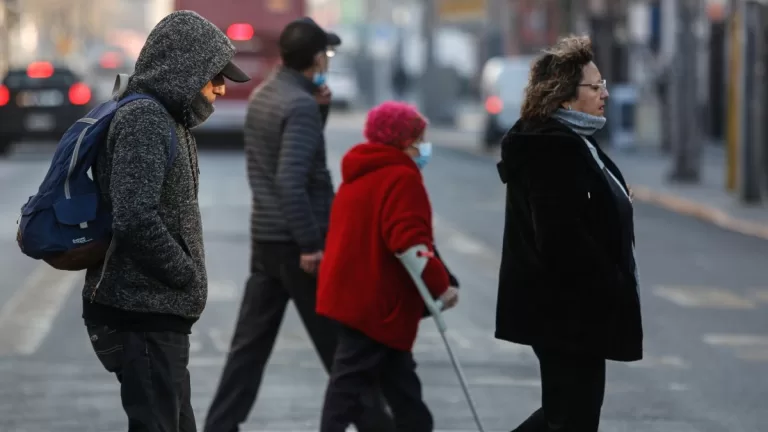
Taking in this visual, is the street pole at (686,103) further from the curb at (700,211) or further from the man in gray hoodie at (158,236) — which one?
the man in gray hoodie at (158,236)

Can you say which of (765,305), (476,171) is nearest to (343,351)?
(765,305)

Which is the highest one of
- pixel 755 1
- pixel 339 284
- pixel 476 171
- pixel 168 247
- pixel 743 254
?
pixel 168 247

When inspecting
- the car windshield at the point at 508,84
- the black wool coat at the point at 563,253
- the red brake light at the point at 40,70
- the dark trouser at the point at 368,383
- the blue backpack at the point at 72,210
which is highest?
the blue backpack at the point at 72,210

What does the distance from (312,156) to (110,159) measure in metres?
2.25

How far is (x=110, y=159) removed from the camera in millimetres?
5031

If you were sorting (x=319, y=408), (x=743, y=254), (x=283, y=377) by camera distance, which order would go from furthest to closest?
1. (x=743, y=254)
2. (x=283, y=377)
3. (x=319, y=408)

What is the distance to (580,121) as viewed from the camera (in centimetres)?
557

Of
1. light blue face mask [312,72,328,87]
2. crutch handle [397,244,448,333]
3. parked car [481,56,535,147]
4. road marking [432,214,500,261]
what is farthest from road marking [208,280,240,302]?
parked car [481,56,535,147]

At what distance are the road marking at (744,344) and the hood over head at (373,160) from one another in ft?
14.7

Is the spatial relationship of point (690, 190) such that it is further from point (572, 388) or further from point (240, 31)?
point (572, 388)

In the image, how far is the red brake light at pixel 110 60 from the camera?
41066 mm

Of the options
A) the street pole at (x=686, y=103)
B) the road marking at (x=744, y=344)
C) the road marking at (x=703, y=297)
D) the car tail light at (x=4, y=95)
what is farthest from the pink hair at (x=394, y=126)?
the car tail light at (x=4, y=95)

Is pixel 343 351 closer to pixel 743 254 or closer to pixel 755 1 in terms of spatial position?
pixel 743 254

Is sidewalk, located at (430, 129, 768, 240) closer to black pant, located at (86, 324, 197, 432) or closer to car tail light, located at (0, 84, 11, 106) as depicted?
car tail light, located at (0, 84, 11, 106)
